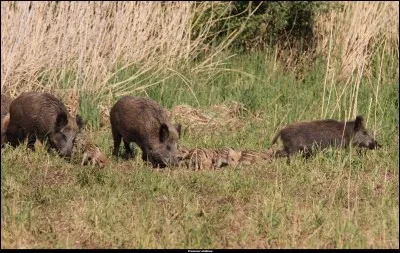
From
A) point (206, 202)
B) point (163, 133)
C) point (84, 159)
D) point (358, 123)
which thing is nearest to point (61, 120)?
point (84, 159)

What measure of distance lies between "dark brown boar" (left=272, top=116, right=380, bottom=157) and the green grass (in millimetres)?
389

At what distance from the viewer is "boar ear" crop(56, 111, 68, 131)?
9875mm

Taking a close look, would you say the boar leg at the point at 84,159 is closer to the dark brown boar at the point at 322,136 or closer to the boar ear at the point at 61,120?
the boar ear at the point at 61,120

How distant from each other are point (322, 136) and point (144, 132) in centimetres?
213

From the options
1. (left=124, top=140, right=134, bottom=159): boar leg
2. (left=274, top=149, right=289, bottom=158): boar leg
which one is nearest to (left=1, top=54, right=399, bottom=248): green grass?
(left=124, top=140, right=134, bottom=159): boar leg

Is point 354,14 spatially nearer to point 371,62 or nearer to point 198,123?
point 371,62

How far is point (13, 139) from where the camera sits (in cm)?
985

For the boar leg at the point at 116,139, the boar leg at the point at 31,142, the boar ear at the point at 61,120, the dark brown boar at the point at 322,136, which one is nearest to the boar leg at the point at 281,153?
the dark brown boar at the point at 322,136

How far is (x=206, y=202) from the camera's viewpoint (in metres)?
7.74

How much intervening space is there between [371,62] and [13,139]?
20.9 feet

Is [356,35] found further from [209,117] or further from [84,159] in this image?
[84,159]

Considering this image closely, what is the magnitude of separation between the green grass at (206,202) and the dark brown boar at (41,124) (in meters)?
0.69

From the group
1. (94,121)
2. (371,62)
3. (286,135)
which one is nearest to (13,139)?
(94,121)

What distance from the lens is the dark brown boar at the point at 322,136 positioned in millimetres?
9844
